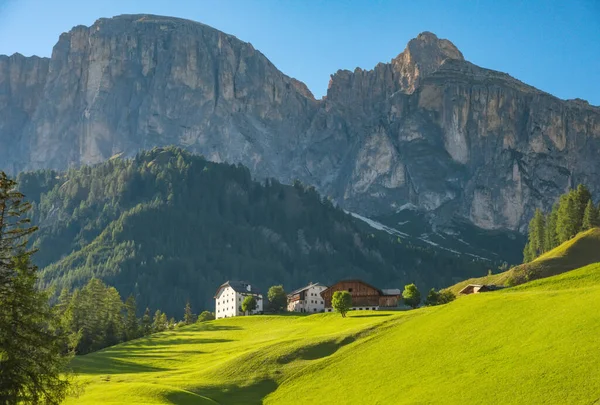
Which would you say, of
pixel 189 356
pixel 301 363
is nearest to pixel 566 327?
pixel 301 363

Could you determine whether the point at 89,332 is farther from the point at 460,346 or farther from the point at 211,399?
the point at 460,346

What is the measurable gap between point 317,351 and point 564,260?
90169mm

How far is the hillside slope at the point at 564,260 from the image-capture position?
15200 centimetres

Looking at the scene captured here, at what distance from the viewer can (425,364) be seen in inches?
2562

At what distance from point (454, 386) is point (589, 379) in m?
10.6

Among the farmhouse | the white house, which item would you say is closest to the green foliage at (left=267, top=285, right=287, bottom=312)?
the white house

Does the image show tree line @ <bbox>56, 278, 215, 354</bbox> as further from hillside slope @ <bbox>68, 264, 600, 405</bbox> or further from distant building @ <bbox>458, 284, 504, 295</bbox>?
distant building @ <bbox>458, 284, 504, 295</bbox>

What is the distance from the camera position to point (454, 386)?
187 feet

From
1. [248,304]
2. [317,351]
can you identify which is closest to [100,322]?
[248,304]

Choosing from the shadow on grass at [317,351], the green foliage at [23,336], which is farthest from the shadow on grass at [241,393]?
the green foliage at [23,336]

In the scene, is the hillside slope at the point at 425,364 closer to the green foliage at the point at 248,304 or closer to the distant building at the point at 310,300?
the green foliage at the point at 248,304

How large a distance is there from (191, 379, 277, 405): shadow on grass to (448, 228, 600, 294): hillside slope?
84027mm

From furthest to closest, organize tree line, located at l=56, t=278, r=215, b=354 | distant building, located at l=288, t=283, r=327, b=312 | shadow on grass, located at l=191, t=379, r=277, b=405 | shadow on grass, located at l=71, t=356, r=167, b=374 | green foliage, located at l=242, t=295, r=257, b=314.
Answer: distant building, located at l=288, t=283, r=327, b=312
green foliage, located at l=242, t=295, r=257, b=314
tree line, located at l=56, t=278, r=215, b=354
shadow on grass, located at l=71, t=356, r=167, b=374
shadow on grass, located at l=191, t=379, r=277, b=405

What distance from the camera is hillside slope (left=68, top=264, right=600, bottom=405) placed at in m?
54.0
